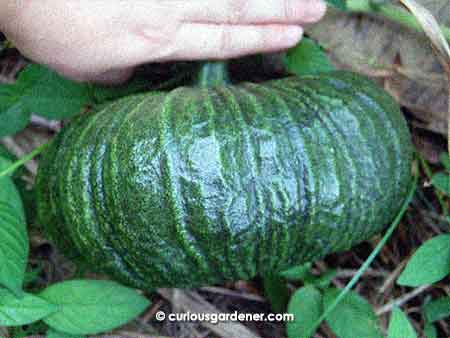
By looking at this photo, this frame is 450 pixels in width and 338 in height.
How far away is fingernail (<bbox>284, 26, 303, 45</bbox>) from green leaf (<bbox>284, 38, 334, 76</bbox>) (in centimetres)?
6

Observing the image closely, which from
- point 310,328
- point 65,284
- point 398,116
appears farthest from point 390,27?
point 65,284

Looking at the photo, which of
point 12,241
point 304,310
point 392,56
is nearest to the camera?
point 12,241

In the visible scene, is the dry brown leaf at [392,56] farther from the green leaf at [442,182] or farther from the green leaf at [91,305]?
the green leaf at [91,305]

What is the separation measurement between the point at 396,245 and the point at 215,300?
0.78 metres

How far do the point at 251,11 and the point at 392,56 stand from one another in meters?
0.71

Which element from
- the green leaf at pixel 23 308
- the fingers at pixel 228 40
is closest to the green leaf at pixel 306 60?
the fingers at pixel 228 40

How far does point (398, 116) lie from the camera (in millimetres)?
2045

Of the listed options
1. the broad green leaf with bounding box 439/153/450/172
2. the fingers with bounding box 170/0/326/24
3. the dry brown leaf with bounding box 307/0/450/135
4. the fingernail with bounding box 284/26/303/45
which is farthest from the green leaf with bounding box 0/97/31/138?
the broad green leaf with bounding box 439/153/450/172

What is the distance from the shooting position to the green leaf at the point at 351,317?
1969mm

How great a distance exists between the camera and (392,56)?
7.97 ft

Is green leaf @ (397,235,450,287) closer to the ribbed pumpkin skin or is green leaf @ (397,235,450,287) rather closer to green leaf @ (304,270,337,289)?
the ribbed pumpkin skin

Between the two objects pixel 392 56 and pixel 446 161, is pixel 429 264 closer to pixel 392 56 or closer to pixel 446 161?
pixel 446 161

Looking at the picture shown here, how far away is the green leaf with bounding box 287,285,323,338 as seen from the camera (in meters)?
1.98

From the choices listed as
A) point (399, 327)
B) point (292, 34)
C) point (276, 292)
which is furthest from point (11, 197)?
point (399, 327)
